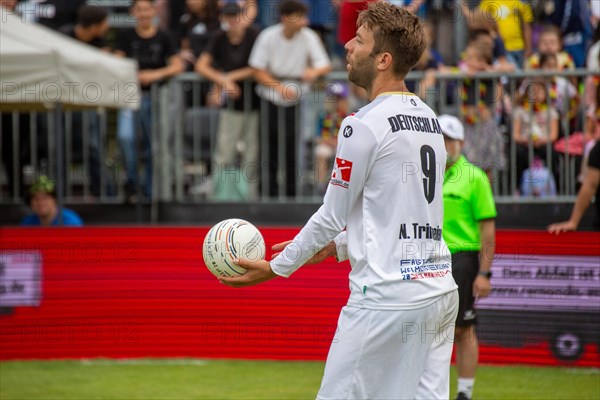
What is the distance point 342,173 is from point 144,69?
8495 mm

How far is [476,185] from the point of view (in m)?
8.00

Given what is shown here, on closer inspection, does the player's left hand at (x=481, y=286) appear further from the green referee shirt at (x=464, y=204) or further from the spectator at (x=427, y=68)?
the spectator at (x=427, y=68)

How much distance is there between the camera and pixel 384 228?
454 centimetres

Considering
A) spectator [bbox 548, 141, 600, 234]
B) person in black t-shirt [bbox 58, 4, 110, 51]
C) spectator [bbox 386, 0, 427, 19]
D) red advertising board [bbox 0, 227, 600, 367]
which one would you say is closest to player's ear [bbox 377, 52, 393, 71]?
spectator [bbox 548, 141, 600, 234]

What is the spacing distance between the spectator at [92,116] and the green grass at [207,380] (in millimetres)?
3164

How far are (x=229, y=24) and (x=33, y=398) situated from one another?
5.69m

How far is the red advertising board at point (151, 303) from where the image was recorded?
1026cm

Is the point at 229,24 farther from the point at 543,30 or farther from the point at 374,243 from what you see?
the point at 374,243

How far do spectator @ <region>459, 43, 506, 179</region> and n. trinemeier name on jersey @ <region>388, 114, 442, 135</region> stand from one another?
21.6 ft

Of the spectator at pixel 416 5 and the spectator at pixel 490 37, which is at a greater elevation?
the spectator at pixel 416 5

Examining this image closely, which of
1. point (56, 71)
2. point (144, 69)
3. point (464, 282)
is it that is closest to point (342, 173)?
point (464, 282)

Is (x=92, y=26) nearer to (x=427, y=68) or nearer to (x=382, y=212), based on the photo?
(x=427, y=68)

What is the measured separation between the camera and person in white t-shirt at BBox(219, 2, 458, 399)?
14.7ft

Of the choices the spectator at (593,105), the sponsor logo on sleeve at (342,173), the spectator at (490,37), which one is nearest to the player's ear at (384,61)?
the sponsor logo on sleeve at (342,173)
